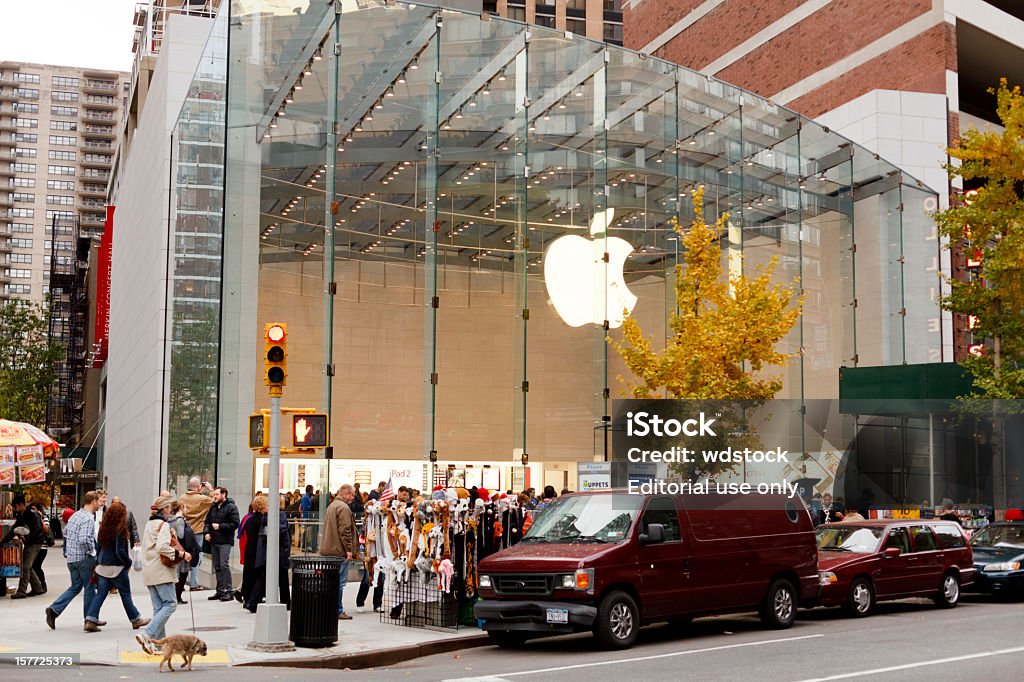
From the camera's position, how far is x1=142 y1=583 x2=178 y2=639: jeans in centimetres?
1359

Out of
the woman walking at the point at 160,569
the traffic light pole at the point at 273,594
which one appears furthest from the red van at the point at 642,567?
the woman walking at the point at 160,569

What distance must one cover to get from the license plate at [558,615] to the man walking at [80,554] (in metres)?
6.54

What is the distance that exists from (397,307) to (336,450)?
20.9ft

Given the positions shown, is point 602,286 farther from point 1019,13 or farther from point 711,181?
point 1019,13

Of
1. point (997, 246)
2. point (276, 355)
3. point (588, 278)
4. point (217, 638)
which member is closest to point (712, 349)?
point (588, 278)

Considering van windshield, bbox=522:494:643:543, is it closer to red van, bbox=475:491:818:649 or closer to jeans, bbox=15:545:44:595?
red van, bbox=475:491:818:649

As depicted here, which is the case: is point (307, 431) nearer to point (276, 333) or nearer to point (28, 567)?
point (276, 333)

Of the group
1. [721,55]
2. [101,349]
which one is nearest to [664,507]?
[721,55]

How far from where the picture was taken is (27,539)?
20.3m

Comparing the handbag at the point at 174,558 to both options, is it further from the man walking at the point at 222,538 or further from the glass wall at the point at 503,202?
the glass wall at the point at 503,202

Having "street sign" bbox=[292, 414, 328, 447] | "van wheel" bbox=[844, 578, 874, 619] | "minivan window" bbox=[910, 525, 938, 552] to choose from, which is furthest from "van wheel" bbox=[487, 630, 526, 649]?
"minivan window" bbox=[910, 525, 938, 552]

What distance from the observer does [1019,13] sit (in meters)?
46.9

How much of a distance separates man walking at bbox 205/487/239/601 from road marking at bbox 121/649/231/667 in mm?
5990

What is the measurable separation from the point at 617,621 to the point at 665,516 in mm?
1568
